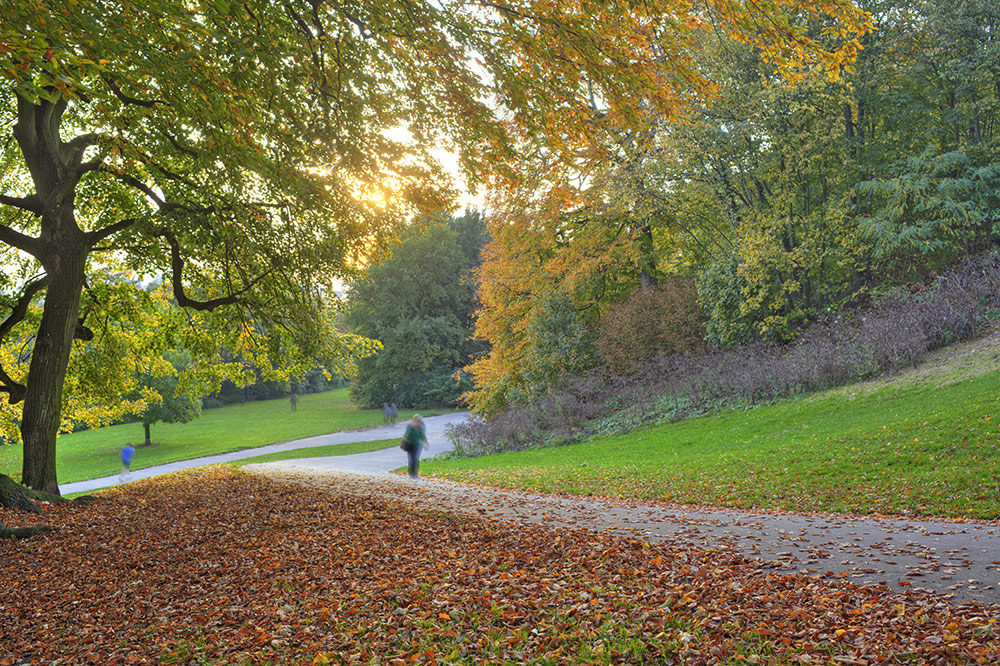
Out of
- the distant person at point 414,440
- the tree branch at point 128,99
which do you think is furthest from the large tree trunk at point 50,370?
the distant person at point 414,440

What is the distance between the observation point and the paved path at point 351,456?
80.4 feet

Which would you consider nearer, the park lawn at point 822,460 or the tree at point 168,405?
the park lawn at point 822,460

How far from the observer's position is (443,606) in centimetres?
502

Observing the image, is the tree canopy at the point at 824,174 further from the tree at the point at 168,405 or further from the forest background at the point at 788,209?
the tree at the point at 168,405

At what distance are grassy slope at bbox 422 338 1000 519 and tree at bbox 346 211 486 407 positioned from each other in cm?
3479

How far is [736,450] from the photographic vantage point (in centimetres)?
1413

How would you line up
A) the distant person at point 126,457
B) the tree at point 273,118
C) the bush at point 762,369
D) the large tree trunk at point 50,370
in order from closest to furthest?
the tree at point 273,118, the large tree trunk at point 50,370, the bush at point 762,369, the distant person at point 126,457

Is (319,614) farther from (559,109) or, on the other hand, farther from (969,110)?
(969,110)

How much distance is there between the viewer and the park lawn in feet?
29.8

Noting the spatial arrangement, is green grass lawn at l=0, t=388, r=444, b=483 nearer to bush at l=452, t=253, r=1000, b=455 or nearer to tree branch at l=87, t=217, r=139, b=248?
bush at l=452, t=253, r=1000, b=455

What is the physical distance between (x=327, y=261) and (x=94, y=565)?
19.8 feet

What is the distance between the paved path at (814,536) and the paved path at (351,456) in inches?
509

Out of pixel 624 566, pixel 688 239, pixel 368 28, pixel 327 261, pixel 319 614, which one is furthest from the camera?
pixel 688 239

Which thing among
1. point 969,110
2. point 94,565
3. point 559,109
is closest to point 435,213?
point 559,109
